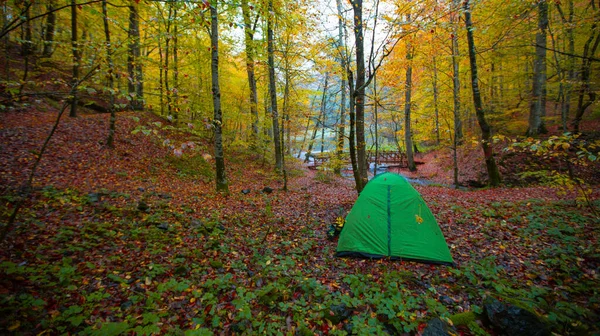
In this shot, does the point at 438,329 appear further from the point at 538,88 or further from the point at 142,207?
the point at 538,88

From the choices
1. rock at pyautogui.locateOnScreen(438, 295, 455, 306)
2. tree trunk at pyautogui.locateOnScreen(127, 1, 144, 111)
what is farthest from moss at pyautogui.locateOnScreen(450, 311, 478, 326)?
tree trunk at pyautogui.locateOnScreen(127, 1, 144, 111)

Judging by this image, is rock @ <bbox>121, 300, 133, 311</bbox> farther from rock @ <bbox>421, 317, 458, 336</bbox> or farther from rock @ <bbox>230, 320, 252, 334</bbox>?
rock @ <bbox>421, 317, 458, 336</bbox>

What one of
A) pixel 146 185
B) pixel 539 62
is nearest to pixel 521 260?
pixel 146 185

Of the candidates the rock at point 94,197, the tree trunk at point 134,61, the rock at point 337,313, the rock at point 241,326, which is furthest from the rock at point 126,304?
the rock at point 94,197

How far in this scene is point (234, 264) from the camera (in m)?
4.61

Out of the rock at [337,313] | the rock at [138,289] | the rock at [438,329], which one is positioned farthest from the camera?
the rock at [138,289]

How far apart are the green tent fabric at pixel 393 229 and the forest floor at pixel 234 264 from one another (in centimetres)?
23

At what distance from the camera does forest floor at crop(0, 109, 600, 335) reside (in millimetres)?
3227

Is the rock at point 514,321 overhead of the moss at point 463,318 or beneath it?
overhead

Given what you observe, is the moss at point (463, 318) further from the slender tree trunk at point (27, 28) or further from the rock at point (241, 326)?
the slender tree trunk at point (27, 28)

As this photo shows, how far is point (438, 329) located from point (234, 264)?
343 cm

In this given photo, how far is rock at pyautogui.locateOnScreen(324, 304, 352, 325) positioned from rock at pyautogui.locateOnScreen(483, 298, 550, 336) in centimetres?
190

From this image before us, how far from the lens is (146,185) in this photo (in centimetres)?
775

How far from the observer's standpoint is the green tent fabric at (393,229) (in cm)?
484
